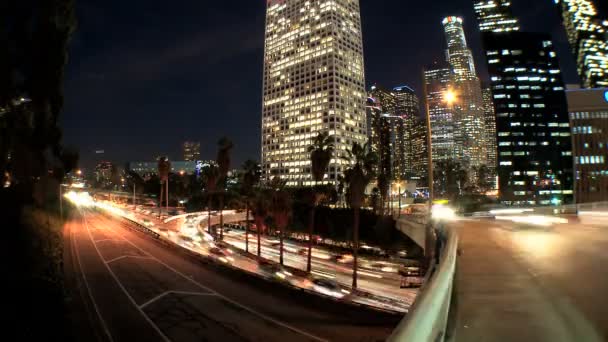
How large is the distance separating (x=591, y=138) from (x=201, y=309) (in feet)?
363

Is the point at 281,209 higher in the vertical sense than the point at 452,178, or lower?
lower

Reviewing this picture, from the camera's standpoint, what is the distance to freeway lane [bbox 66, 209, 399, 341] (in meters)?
21.0

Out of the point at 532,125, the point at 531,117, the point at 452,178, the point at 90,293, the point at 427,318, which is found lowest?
the point at 90,293

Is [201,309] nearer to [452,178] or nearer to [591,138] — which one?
[591,138]

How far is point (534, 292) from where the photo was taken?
7.42 metres

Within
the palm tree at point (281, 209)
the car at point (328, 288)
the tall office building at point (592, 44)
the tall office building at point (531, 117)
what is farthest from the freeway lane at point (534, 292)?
the tall office building at point (592, 44)

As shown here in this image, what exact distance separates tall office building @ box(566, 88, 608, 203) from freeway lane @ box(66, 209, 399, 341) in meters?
100

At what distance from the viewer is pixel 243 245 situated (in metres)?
65.5

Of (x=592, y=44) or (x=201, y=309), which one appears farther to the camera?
(x=592, y=44)

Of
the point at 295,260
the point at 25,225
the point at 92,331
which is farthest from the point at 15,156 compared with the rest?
the point at 295,260

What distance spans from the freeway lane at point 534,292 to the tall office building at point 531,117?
148620 millimetres

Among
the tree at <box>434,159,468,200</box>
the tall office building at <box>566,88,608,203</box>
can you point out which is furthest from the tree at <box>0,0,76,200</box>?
the tall office building at <box>566,88,608,203</box>

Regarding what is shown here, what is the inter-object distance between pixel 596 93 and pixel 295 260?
3746 inches

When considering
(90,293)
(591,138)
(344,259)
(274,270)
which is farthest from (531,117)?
(90,293)
